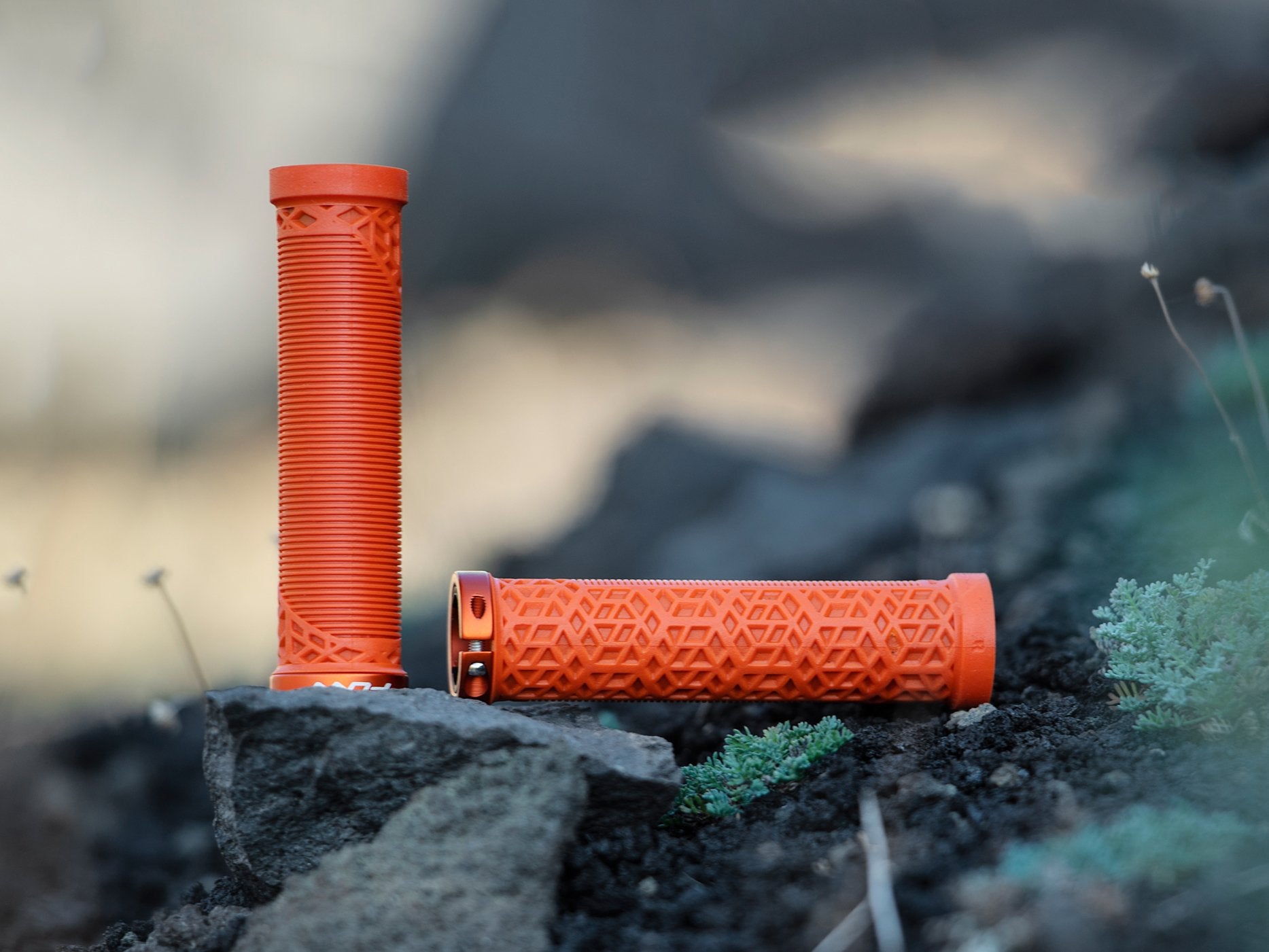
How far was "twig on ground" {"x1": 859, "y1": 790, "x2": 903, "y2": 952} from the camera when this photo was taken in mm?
2326

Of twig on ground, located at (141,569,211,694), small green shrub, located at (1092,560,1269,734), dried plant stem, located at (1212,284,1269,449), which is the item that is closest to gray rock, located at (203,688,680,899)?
small green shrub, located at (1092,560,1269,734)

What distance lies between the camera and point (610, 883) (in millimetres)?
2801

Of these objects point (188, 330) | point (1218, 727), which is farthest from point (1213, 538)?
point (188, 330)

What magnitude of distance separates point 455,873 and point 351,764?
0.44m

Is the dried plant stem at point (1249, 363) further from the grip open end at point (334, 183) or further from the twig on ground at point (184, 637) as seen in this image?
the twig on ground at point (184, 637)

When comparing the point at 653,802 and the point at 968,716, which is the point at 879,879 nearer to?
the point at 653,802

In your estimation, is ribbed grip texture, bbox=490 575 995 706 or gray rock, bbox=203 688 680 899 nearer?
gray rock, bbox=203 688 680 899

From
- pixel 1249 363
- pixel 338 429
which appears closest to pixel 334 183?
pixel 338 429

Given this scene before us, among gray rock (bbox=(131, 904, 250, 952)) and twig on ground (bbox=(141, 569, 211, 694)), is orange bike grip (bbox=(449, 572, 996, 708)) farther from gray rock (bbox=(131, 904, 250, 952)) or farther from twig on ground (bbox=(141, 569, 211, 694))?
twig on ground (bbox=(141, 569, 211, 694))

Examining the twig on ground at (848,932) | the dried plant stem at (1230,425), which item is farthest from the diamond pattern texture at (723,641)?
the twig on ground at (848,932)

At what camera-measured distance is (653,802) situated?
301cm

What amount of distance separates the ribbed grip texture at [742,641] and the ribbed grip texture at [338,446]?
13.2 inches

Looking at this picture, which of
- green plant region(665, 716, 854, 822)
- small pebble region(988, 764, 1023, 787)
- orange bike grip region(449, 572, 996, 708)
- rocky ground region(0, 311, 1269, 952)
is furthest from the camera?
orange bike grip region(449, 572, 996, 708)

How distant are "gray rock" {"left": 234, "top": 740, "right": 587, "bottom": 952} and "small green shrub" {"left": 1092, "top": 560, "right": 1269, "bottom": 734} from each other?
1.34 meters
